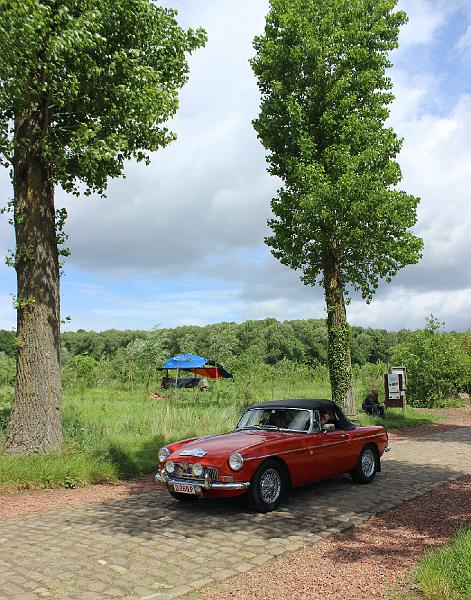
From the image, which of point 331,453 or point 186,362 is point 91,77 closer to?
point 331,453

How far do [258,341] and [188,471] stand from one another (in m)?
83.1

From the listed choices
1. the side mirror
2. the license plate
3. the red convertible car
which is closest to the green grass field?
the red convertible car

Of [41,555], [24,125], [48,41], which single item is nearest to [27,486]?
[41,555]

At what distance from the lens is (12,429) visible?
35.5 ft

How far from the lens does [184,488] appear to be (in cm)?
776

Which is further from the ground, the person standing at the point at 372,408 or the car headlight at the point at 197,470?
the car headlight at the point at 197,470

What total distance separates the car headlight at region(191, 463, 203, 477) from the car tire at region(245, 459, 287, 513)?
701mm

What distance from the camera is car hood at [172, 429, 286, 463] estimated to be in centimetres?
777

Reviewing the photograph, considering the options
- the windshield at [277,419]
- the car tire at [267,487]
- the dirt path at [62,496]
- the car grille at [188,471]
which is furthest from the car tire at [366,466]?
the dirt path at [62,496]

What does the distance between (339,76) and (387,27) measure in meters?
2.58

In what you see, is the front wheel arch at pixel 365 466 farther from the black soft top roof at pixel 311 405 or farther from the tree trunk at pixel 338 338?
the tree trunk at pixel 338 338

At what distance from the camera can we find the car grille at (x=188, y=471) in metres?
7.52

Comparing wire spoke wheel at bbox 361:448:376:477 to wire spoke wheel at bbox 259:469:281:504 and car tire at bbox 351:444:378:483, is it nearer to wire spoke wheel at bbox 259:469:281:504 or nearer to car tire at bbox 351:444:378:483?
car tire at bbox 351:444:378:483

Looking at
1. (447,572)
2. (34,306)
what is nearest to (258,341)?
(34,306)
